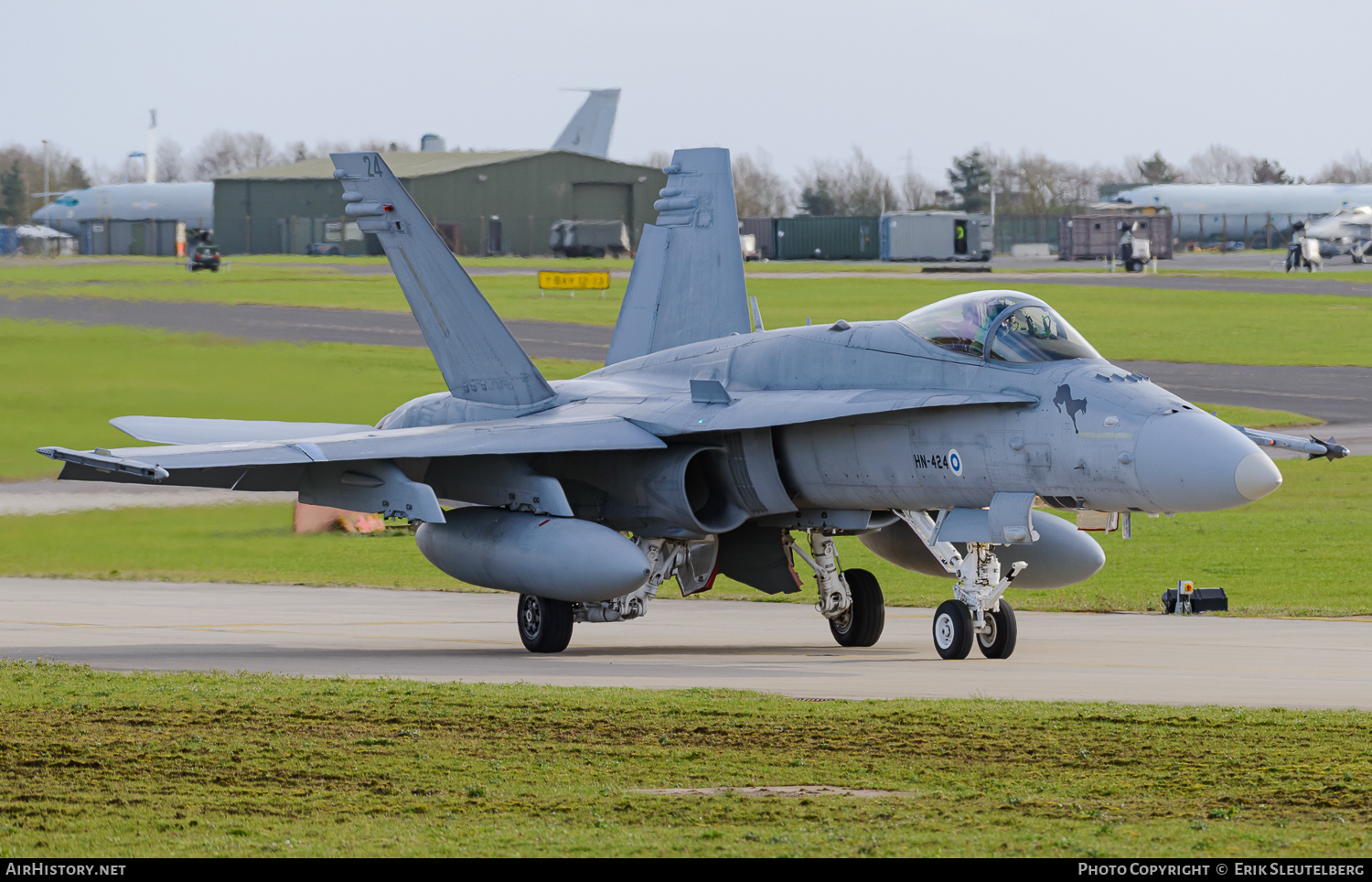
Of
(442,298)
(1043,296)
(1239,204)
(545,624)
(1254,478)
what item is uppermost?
(1239,204)

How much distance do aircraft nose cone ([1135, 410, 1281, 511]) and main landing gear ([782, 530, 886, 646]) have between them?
4.13 meters

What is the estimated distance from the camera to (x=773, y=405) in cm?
1576

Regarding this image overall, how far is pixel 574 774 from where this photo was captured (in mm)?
9141

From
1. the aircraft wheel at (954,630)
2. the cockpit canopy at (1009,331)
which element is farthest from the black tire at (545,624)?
the cockpit canopy at (1009,331)

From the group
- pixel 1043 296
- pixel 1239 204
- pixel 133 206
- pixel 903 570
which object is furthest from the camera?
pixel 1239 204

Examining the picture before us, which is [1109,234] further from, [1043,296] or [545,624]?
[545,624]

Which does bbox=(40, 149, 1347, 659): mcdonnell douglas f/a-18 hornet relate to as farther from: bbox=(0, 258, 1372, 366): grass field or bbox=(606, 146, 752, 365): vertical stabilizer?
bbox=(0, 258, 1372, 366): grass field

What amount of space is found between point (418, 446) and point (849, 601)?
452 cm

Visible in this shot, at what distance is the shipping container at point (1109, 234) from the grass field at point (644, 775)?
89.7 meters

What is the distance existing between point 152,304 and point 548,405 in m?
18.9

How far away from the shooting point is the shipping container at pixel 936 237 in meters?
94.1

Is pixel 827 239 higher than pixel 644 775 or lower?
higher

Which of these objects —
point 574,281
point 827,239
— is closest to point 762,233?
point 827,239

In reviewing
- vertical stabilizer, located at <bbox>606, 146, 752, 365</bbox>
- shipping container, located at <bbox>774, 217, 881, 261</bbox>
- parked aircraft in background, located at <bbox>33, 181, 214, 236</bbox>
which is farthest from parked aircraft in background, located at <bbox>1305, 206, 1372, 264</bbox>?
vertical stabilizer, located at <bbox>606, 146, 752, 365</bbox>
